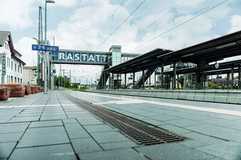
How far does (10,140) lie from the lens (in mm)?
5688

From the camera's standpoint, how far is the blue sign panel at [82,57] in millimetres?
72812

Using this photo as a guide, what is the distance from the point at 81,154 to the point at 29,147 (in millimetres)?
1270

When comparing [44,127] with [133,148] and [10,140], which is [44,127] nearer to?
[10,140]

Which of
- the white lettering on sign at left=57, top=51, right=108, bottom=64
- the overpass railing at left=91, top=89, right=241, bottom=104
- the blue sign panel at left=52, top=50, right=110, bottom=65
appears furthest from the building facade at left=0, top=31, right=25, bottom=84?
the overpass railing at left=91, top=89, right=241, bottom=104

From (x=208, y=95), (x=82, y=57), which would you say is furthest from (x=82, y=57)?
(x=208, y=95)

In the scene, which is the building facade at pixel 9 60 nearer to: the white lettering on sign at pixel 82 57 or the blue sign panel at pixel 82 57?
the blue sign panel at pixel 82 57

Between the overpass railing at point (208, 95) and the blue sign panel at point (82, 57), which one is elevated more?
the blue sign panel at point (82, 57)

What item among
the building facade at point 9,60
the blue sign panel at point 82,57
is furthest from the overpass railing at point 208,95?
the blue sign panel at point 82,57

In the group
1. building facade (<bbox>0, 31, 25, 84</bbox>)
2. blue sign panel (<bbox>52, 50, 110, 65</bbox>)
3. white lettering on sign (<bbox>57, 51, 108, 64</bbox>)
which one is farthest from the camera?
white lettering on sign (<bbox>57, 51, 108, 64</bbox>)

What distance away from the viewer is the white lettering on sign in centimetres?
7300

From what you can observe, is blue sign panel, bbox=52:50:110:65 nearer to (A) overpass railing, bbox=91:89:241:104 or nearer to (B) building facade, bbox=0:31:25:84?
(B) building facade, bbox=0:31:25:84

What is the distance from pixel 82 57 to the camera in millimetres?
74312

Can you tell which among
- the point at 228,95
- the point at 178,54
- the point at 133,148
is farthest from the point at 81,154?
the point at 178,54

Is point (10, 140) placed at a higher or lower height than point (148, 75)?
lower
